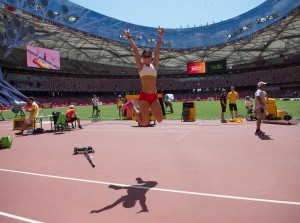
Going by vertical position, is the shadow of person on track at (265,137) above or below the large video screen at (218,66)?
below

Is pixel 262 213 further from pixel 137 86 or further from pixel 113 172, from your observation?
pixel 137 86

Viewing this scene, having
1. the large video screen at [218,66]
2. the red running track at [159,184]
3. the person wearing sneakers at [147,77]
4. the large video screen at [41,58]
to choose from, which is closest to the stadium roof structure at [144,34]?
the large video screen at [41,58]

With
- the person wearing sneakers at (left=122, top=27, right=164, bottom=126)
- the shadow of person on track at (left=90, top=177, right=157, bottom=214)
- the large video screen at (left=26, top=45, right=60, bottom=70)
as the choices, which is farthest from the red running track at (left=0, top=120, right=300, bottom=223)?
the large video screen at (left=26, top=45, right=60, bottom=70)

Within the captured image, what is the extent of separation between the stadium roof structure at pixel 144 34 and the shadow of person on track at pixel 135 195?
44.2 m

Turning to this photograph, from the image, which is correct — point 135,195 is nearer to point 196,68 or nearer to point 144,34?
point 144,34

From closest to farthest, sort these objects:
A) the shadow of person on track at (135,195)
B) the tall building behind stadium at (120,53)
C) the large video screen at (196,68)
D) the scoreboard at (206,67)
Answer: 1. the shadow of person on track at (135,195)
2. the tall building behind stadium at (120,53)
3. the scoreboard at (206,67)
4. the large video screen at (196,68)

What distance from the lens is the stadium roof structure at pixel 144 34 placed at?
46.4 meters

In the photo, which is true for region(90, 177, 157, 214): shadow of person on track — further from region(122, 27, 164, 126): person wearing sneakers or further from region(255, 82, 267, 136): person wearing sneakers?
region(255, 82, 267, 136): person wearing sneakers

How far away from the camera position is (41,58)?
54094mm

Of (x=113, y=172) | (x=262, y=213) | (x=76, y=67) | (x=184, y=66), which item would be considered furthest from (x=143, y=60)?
(x=184, y=66)

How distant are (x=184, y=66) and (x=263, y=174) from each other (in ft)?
289

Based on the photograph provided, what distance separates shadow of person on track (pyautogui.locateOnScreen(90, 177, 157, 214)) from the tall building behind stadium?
4421cm

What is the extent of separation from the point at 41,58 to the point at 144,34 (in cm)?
2832

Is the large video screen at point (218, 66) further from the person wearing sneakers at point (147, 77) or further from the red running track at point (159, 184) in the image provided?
the person wearing sneakers at point (147, 77)
